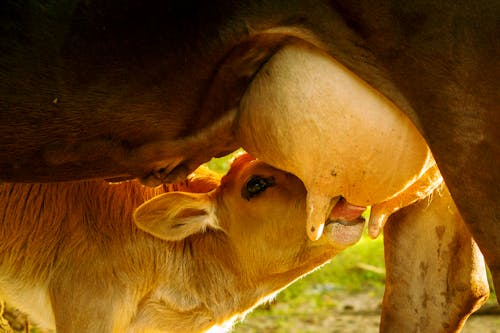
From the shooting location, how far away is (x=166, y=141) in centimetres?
432

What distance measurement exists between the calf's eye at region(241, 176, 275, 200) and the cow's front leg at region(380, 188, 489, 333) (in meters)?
0.94

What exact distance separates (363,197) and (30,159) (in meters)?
1.55

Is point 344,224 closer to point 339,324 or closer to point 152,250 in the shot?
point 152,250

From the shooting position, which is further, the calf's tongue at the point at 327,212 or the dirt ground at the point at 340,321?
the dirt ground at the point at 340,321

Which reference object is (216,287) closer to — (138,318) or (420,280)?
(138,318)

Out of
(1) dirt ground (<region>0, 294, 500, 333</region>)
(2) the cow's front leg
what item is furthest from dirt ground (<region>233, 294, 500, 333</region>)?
(2) the cow's front leg

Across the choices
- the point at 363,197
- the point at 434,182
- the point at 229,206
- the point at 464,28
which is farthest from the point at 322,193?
the point at 229,206

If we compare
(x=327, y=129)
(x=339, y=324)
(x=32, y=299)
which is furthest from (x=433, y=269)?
(x=339, y=324)

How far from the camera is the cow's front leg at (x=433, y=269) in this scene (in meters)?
5.20

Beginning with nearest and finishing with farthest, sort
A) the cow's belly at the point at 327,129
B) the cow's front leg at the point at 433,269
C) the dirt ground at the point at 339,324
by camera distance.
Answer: the cow's belly at the point at 327,129 → the cow's front leg at the point at 433,269 → the dirt ground at the point at 339,324

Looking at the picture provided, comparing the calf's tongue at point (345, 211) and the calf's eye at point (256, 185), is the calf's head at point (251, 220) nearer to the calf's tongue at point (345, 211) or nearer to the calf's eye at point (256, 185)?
the calf's eye at point (256, 185)

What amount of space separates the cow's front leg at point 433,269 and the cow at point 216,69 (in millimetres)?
1068

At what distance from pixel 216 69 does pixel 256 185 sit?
1.90 meters

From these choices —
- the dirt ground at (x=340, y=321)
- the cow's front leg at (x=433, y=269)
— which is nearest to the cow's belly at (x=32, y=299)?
the cow's front leg at (x=433, y=269)
